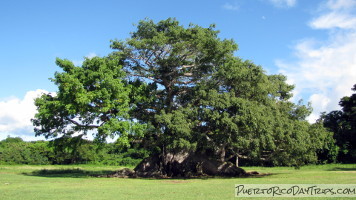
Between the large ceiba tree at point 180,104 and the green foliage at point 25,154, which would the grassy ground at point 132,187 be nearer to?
the large ceiba tree at point 180,104

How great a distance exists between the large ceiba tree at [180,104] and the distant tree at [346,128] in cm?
1893

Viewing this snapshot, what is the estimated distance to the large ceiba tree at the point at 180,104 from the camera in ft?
75.6

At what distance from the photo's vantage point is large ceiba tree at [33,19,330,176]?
23.0 meters

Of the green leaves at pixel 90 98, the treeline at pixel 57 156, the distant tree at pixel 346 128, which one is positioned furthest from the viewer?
the treeline at pixel 57 156

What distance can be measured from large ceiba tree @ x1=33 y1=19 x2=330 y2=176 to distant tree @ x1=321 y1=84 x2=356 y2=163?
18932 millimetres

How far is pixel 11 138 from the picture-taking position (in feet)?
298

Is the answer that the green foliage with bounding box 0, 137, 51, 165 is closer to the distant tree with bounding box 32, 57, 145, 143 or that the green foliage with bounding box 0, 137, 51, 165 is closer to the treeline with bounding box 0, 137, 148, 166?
the treeline with bounding box 0, 137, 148, 166

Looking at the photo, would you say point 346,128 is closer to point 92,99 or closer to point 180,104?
point 180,104

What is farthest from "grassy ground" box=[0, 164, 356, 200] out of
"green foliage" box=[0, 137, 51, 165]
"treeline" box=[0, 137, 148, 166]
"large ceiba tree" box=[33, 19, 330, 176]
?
"green foliage" box=[0, 137, 51, 165]

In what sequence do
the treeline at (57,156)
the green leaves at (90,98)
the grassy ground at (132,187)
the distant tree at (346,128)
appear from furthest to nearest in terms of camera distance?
the treeline at (57,156) < the distant tree at (346,128) < the green leaves at (90,98) < the grassy ground at (132,187)

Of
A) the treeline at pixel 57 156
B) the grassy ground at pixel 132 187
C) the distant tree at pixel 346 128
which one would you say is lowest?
the grassy ground at pixel 132 187

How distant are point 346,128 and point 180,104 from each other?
92.7ft

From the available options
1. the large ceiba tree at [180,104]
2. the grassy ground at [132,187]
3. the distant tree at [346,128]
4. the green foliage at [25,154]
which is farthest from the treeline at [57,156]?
the grassy ground at [132,187]

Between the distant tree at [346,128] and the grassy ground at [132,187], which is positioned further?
the distant tree at [346,128]
